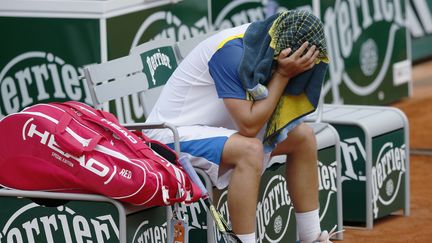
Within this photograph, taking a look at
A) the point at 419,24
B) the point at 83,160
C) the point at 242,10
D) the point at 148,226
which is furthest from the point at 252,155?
the point at 419,24

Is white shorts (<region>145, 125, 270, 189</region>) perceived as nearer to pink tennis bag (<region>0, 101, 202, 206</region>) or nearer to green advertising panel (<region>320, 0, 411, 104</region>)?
pink tennis bag (<region>0, 101, 202, 206</region>)

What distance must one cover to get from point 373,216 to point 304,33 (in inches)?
65.7

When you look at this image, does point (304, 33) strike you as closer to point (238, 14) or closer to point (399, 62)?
point (238, 14)

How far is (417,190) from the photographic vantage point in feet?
22.9

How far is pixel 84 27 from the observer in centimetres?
658

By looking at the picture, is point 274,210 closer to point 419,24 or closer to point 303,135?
point 303,135

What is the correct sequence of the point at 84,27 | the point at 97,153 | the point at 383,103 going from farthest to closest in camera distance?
the point at 383,103 < the point at 84,27 < the point at 97,153

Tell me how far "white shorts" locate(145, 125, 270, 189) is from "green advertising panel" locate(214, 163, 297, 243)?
1.42 feet

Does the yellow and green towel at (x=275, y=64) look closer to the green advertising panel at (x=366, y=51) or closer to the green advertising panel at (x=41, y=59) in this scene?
the green advertising panel at (x=41, y=59)

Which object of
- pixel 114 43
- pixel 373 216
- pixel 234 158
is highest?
pixel 114 43

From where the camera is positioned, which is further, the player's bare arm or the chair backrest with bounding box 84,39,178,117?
the chair backrest with bounding box 84,39,178,117

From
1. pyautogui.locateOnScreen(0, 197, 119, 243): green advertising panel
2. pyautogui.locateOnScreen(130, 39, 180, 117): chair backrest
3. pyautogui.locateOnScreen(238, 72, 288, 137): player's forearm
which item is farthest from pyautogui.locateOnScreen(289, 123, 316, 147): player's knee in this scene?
pyautogui.locateOnScreen(0, 197, 119, 243): green advertising panel

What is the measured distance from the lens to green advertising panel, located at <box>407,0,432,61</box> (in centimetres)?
1155

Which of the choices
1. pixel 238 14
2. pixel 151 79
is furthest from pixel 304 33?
pixel 238 14
